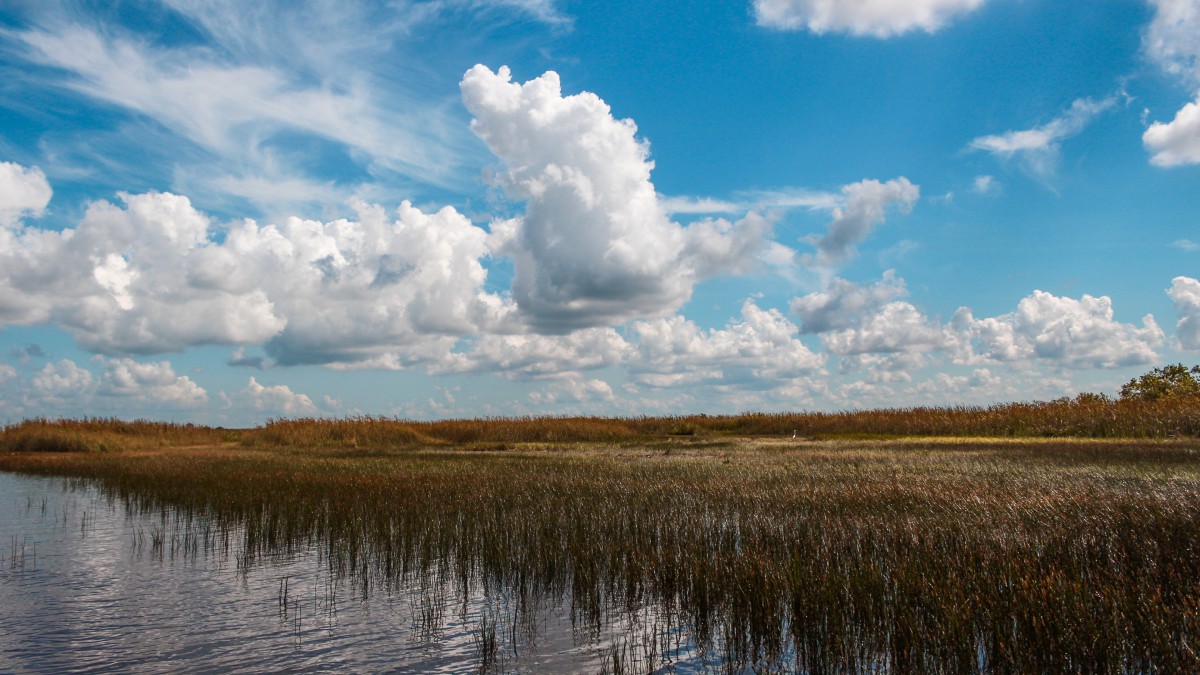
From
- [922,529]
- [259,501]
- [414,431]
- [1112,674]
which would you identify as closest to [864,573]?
[1112,674]

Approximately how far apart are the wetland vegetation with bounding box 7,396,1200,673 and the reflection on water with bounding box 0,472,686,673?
0.37 feet

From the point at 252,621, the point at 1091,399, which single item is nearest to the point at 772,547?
the point at 252,621

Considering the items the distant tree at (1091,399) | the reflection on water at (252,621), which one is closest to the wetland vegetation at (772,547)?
the reflection on water at (252,621)

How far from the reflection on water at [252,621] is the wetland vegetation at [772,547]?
11 cm

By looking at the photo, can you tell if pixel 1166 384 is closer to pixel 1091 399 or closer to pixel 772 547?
pixel 1091 399

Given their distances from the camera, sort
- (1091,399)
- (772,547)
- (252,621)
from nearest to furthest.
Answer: (252,621), (772,547), (1091,399)

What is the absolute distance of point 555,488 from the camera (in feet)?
51.9

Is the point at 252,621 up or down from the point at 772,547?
down

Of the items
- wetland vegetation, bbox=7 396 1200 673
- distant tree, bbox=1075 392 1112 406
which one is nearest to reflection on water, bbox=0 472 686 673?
wetland vegetation, bbox=7 396 1200 673

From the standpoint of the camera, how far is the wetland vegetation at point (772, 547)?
5.86 metres

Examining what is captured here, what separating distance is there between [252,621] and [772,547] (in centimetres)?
628

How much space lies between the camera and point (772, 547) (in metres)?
9.06

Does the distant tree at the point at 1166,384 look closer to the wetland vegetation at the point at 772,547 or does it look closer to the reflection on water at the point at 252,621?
the wetland vegetation at the point at 772,547

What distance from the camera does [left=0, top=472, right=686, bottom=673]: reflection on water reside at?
6672 millimetres
